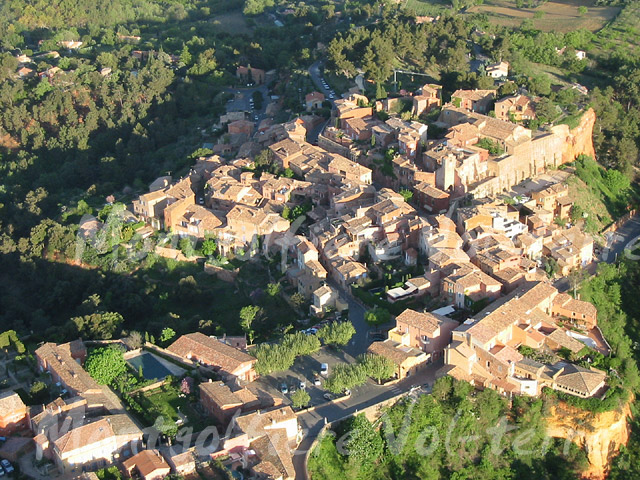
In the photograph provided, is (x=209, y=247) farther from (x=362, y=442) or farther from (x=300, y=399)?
(x=362, y=442)

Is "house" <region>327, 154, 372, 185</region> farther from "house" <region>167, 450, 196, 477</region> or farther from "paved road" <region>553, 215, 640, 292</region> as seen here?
"house" <region>167, 450, 196, 477</region>

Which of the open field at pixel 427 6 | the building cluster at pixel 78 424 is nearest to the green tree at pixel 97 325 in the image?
the building cluster at pixel 78 424

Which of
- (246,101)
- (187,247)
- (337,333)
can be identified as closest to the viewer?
(337,333)

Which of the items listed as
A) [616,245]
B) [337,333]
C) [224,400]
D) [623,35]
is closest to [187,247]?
[337,333]

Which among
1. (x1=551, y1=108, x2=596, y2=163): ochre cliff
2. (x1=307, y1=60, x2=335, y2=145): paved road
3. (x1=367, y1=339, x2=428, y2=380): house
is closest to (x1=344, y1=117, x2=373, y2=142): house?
(x1=307, y1=60, x2=335, y2=145): paved road

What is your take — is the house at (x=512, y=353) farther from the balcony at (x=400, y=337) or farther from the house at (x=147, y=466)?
the house at (x=147, y=466)
